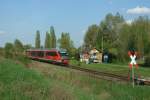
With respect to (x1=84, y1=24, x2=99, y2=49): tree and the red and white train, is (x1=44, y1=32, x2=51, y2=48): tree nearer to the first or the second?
(x1=84, y1=24, x2=99, y2=49): tree

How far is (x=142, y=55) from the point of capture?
67938 mm

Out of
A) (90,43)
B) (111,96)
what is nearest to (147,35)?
(90,43)

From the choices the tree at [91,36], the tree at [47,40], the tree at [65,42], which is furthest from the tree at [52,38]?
the tree at [91,36]

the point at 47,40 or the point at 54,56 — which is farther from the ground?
the point at 47,40

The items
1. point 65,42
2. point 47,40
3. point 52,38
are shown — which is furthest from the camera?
point 47,40

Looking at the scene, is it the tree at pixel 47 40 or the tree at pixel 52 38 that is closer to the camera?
the tree at pixel 52 38

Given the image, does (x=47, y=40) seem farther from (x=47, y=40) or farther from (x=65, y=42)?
(x=65, y=42)

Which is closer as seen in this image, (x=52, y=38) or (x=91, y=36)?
(x=91, y=36)

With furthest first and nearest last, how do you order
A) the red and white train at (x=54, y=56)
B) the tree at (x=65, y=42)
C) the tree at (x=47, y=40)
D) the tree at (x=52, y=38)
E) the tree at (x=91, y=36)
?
the tree at (x=47, y=40) → the tree at (x=52, y=38) → the tree at (x=91, y=36) → the tree at (x=65, y=42) → the red and white train at (x=54, y=56)

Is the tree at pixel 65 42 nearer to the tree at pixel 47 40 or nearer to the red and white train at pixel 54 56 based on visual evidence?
the tree at pixel 47 40

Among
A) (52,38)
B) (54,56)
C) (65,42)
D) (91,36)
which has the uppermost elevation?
(91,36)

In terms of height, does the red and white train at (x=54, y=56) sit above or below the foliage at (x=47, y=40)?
below

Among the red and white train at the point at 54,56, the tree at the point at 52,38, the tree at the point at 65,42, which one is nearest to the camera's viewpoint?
the red and white train at the point at 54,56

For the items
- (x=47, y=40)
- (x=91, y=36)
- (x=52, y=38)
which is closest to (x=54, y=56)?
(x=91, y=36)
